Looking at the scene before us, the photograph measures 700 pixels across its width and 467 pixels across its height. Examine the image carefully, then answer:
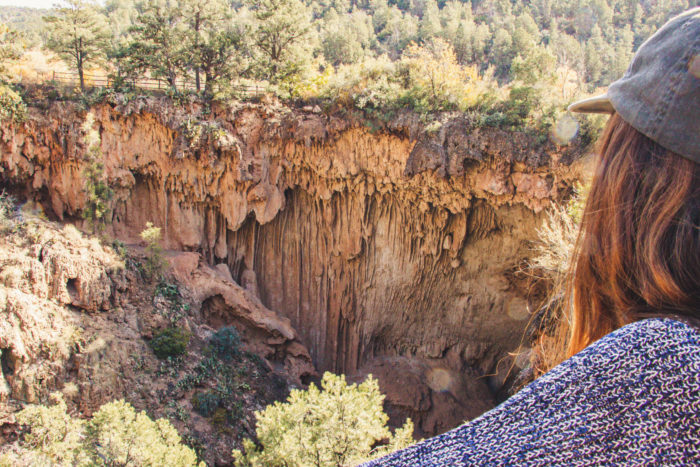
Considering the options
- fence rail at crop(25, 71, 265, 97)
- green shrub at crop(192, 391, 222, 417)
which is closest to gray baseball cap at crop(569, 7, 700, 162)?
green shrub at crop(192, 391, 222, 417)

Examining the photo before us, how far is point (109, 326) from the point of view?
10281 millimetres

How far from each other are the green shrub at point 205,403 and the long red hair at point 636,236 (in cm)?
1064

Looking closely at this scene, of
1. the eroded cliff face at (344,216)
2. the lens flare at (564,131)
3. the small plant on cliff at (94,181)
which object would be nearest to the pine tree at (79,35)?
the small plant on cliff at (94,181)

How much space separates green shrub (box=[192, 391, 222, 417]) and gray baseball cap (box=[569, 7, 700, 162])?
10937mm

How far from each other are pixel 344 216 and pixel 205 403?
7133 millimetres

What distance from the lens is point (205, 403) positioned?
10133 mm

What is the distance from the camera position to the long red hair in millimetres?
717

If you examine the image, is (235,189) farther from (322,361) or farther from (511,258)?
(511,258)

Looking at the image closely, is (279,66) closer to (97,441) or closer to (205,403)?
(205,403)

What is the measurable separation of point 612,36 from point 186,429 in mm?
40083

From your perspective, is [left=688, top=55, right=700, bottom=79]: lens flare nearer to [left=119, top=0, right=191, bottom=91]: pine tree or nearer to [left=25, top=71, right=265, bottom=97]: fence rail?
[left=25, top=71, right=265, bottom=97]: fence rail

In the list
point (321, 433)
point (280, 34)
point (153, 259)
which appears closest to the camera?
point (321, 433)

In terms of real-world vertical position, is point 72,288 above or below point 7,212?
below

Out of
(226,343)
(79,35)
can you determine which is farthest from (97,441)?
(79,35)
